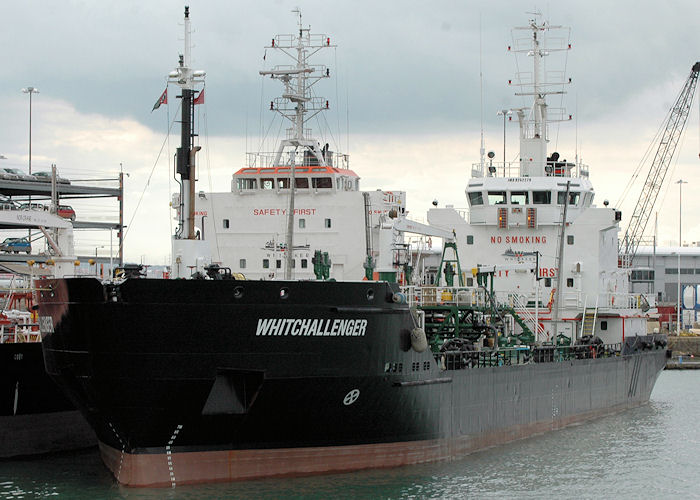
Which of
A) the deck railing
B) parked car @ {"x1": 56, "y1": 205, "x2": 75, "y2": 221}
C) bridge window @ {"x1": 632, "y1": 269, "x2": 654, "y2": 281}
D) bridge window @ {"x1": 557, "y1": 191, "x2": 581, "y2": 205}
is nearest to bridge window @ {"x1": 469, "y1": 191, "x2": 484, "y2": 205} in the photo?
bridge window @ {"x1": 557, "y1": 191, "x2": 581, "y2": 205}

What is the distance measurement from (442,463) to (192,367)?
21.5 feet

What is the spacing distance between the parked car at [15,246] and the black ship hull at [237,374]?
33.1 feet

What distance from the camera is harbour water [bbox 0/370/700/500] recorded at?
18125mm

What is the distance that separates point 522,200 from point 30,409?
58.8 feet

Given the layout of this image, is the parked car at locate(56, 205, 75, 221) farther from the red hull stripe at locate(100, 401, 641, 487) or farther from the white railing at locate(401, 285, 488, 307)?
the red hull stripe at locate(100, 401, 641, 487)

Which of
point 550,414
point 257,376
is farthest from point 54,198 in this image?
point 550,414

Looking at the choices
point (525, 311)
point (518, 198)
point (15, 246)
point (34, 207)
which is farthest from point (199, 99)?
point (518, 198)

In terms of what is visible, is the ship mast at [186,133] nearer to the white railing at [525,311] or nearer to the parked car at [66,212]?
the parked car at [66,212]

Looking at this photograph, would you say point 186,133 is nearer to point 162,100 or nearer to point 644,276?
point 162,100

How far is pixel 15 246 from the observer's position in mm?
29312

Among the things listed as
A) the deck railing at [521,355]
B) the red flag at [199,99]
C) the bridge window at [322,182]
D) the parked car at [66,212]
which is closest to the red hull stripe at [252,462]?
the deck railing at [521,355]

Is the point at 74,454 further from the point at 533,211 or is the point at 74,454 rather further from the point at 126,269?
the point at 533,211

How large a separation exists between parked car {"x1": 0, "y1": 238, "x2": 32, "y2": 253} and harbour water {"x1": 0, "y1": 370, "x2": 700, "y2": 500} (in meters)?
8.72

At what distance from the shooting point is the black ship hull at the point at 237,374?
17281 millimetres
